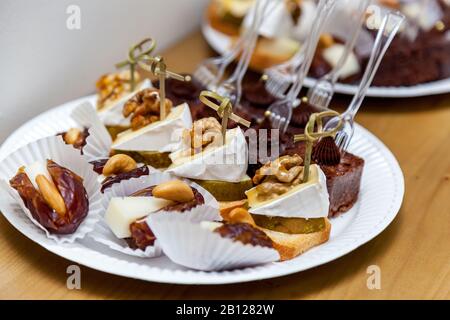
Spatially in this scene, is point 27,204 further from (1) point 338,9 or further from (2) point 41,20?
(1) point 338,9

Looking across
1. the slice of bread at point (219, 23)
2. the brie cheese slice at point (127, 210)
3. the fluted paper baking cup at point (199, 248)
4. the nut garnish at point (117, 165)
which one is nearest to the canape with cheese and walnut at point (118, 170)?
the nut garnish at point (117, 165)

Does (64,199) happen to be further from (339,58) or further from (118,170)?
(339,58)

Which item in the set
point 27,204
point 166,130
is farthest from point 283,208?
point 27,204

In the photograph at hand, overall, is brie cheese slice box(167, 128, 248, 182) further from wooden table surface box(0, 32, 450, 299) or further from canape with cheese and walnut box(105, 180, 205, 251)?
wooden table surface box(0, 32, 450, 299)

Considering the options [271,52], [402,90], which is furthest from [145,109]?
[402,90]

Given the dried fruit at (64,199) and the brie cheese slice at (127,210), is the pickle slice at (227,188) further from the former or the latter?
the dried fruit at (64,199)
